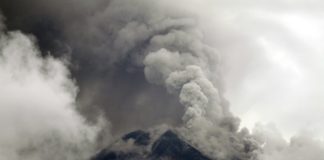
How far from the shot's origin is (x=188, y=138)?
147m

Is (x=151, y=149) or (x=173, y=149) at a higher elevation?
(x=151, y=149)

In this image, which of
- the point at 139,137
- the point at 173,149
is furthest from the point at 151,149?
the point at 173,149

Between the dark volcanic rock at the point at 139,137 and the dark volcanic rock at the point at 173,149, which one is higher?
the dark volcanic rock at the point at 139,137

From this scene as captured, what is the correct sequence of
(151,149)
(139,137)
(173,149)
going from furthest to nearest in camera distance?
(139,137), (151,149), (173,149)

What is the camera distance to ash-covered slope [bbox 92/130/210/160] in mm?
154500

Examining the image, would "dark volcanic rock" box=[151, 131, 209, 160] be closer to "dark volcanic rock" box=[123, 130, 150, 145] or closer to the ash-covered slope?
the ash-covered slope

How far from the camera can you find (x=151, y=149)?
6732 inches

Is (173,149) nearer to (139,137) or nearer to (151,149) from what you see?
(151,149)

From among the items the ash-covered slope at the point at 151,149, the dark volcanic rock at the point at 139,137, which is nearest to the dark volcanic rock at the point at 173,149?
the ash-covered slope at the point at 151,149

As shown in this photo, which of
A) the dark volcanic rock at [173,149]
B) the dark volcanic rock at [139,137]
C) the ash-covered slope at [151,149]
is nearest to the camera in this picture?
the dark volcanic rock at [173,149]

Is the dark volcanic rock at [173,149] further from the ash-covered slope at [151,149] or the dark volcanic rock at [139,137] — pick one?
the dark volcanic rock at [139,137]

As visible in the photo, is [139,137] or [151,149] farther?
[139,137]

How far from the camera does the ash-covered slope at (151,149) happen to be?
507 ft

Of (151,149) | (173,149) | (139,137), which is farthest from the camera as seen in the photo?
(139,137)
